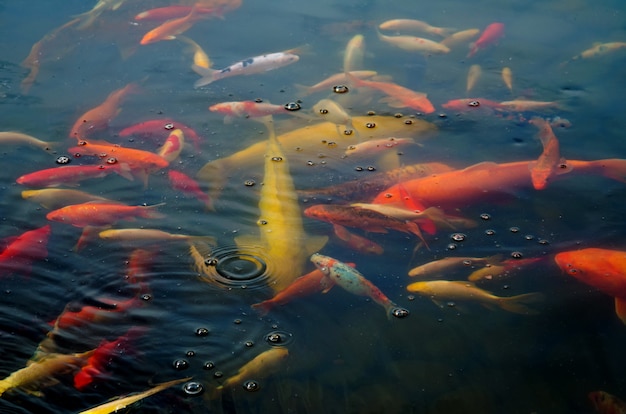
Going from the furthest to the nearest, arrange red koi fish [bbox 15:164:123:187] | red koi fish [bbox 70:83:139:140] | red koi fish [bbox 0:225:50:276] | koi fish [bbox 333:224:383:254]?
red koi fish [bbox 70:83:139:140]
red koi fish [bbox 15:164:123:187]
koi fish [bbox 333:224:383:254]
red koi fish [bbox 0:225:50:276]

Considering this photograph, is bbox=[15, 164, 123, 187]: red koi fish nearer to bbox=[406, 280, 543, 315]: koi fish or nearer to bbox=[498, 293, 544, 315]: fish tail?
bbox=[406, 280, 543, 315]: koi fish

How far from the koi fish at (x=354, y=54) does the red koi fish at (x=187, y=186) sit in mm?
2274

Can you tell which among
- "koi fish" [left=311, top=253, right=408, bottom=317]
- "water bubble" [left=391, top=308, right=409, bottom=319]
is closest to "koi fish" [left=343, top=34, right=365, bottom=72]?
"koi fish" [left=311, top=253, right=408, bottom=317]

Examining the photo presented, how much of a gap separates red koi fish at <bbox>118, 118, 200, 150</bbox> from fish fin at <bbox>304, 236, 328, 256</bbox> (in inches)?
61.6

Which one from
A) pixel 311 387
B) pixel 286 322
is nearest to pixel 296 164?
pixel 286 322

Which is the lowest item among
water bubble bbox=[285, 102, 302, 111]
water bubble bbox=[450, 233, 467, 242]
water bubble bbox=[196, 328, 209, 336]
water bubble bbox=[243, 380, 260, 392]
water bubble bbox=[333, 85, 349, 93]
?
water bubble bbox=[243, 380, 260, 392]

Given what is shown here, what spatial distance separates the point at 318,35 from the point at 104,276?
418 centimetres

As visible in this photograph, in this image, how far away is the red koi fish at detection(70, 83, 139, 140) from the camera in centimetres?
545

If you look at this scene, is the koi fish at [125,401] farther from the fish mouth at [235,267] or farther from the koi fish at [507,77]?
the koi fish at [507,77]

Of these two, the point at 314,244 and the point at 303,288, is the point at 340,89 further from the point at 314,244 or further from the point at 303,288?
the point at 303,288

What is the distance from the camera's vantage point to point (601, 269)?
403 centimetres

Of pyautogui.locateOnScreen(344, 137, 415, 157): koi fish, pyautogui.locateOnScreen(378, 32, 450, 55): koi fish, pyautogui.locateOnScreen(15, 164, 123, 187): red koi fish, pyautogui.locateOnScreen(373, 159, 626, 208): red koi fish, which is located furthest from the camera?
pyautogui.locateOnScreen(378, 32, 450, 55): koi fish

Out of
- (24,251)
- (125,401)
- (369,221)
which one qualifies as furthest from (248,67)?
(125,401)

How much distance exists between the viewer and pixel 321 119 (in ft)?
18.8
